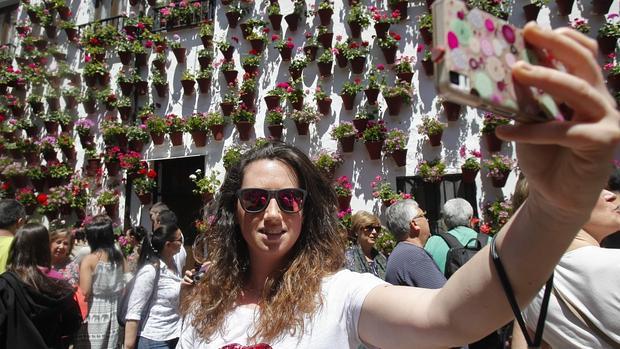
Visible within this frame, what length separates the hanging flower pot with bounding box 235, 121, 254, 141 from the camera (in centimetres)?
765

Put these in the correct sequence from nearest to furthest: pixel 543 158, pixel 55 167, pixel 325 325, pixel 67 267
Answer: pixel 543 158
pixel 325 325
pixel 67 267
pixel 55 167

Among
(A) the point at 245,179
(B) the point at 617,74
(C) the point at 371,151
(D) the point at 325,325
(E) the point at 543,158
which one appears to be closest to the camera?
(E) the point at 543,158

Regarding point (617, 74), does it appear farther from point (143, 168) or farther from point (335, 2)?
point (143, 168)

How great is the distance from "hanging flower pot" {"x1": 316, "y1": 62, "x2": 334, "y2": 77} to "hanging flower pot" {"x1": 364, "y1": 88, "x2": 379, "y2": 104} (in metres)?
0.71

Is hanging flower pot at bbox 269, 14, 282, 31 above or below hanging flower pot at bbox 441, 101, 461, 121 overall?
above

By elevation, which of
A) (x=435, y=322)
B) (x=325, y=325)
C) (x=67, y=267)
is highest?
(x=435, y=322)

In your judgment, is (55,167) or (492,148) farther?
(55,167)

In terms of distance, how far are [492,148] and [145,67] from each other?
238 inches

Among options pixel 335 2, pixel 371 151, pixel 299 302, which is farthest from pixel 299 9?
pixel 299 302

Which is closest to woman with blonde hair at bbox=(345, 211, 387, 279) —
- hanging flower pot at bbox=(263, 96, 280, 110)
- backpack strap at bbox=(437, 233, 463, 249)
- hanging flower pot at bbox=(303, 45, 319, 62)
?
backpack strap at bbox=(437, 233, 463, 249)

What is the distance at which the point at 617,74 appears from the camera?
232 inches

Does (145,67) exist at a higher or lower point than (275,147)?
higher

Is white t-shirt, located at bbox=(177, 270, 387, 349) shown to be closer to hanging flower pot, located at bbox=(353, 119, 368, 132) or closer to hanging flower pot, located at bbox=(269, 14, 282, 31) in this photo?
hanging flower pot, located at bbox=(353, 119, 368, 132)

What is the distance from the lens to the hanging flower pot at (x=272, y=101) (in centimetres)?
755
